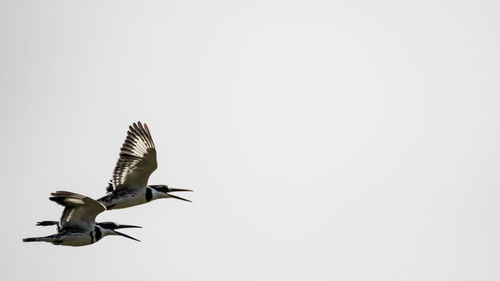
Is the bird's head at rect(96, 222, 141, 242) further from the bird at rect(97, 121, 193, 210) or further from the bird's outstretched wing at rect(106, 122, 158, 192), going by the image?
the bird's outstretched wing at rect(106, 122, 158, 192)

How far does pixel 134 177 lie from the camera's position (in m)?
32.6

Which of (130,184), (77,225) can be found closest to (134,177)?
(130,184)

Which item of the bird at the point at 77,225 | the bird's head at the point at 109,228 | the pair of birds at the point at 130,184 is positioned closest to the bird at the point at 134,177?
the pair of birds at the point at 130,184

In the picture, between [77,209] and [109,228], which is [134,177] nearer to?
[109,228]

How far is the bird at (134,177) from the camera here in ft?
106

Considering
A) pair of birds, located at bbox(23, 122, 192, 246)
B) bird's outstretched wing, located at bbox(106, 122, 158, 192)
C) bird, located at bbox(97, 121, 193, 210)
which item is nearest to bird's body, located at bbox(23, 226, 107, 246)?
pair of birds, located at bbox(23, 122, 192, 246)

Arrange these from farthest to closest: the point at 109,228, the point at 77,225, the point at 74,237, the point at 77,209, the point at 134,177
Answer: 1. the point at 134,177
2. the point at 109,228
3. the point at 77,225
4. the point at 74,237
5. the point at 77,209

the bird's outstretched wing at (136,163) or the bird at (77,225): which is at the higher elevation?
the bird's outstretched wing at (136,163)

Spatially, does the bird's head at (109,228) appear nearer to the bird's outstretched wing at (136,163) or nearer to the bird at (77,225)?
the bird at (77,225)

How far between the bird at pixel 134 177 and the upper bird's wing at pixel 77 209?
2.93 metres

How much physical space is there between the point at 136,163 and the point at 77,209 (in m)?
4.42

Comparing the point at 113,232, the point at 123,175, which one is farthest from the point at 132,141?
the point at 113,232

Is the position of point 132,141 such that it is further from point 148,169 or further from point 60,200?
point 60,200

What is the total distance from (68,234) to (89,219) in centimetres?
71
